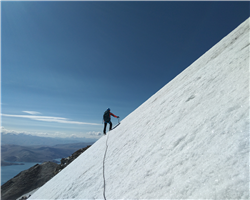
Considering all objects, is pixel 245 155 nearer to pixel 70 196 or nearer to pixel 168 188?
pixel 168 188

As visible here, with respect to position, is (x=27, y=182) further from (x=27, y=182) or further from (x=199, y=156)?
(x=199, y=156)

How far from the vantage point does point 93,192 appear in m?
3.92

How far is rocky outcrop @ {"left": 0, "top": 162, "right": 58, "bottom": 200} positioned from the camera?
→ 44531 millimetres

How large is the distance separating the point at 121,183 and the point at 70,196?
281cm

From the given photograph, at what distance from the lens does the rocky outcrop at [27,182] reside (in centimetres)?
4453

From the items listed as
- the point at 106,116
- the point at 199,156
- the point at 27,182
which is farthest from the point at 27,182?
the point at 199,156

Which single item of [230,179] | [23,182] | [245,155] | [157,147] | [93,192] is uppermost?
[157,147]

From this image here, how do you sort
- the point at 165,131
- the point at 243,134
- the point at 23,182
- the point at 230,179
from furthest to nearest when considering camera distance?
1. the point at 23,182
2. the point at 165,131
3. the point at 243,134
4. the point at 230,179

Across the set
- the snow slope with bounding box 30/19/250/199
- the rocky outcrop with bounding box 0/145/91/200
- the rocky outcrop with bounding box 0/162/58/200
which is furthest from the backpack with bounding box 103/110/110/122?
the rocky outcrop with bounding box 0/162/58/200

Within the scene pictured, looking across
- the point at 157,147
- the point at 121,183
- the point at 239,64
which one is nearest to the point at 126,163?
the point at 121,183

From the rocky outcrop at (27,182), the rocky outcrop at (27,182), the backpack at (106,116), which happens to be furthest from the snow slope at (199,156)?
the rocky outcrop at (27,182)

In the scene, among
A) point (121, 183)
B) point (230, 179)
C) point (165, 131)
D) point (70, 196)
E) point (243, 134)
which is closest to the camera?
point (230, 179)

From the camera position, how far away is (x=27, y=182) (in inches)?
1916

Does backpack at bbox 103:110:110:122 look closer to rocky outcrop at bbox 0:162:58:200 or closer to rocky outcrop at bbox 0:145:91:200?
rocky outcrop at bbox 0:145:91:200
